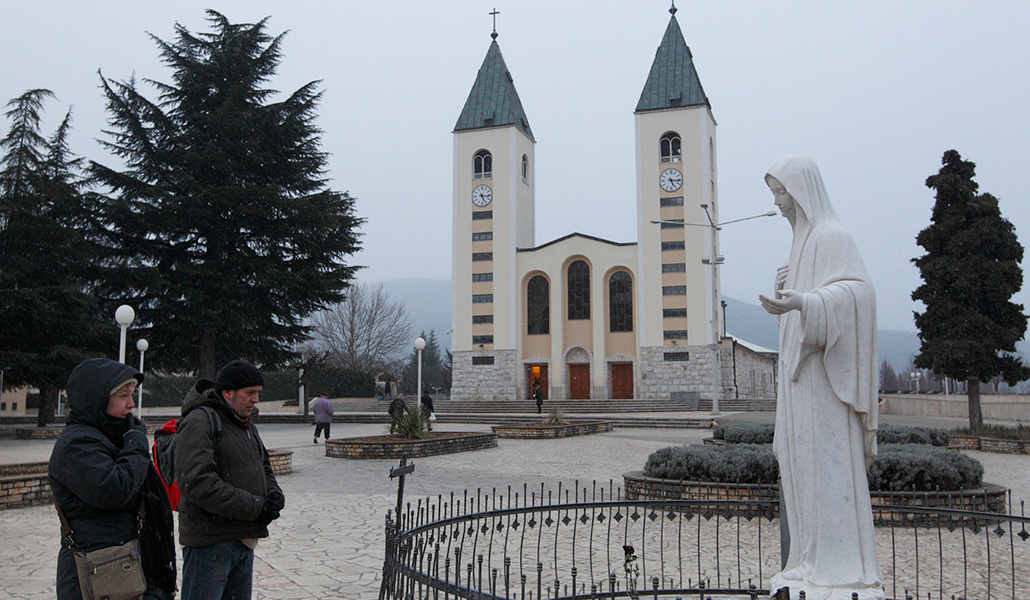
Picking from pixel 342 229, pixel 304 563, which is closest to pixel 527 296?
pixel 342 229

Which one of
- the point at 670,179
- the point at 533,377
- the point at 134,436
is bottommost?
the point at 134,436

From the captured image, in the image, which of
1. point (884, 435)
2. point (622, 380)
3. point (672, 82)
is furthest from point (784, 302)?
point (672, 82)

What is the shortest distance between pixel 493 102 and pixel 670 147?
12.5 meters

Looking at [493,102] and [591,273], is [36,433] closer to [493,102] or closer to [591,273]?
[591,273]

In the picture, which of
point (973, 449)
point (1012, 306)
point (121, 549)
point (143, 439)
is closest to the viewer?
point (121, 549)

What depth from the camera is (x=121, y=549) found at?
135 inches

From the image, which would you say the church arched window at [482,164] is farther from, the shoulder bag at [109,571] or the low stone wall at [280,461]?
the shoulder bag at [109,571]

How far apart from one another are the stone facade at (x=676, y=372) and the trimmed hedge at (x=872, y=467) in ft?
113

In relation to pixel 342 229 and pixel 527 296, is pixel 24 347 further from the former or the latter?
pixel 527 296

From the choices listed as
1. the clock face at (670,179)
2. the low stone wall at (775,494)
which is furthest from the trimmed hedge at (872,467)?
the clock face at (670,179)

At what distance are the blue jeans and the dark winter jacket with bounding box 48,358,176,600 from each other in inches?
5.8

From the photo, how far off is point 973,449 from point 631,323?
29.1 m

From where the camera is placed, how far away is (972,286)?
878 inches

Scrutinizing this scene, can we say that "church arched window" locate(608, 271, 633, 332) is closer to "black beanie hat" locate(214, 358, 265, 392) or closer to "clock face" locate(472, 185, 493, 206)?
"clock face" locate(472, 185, 493, 206)
